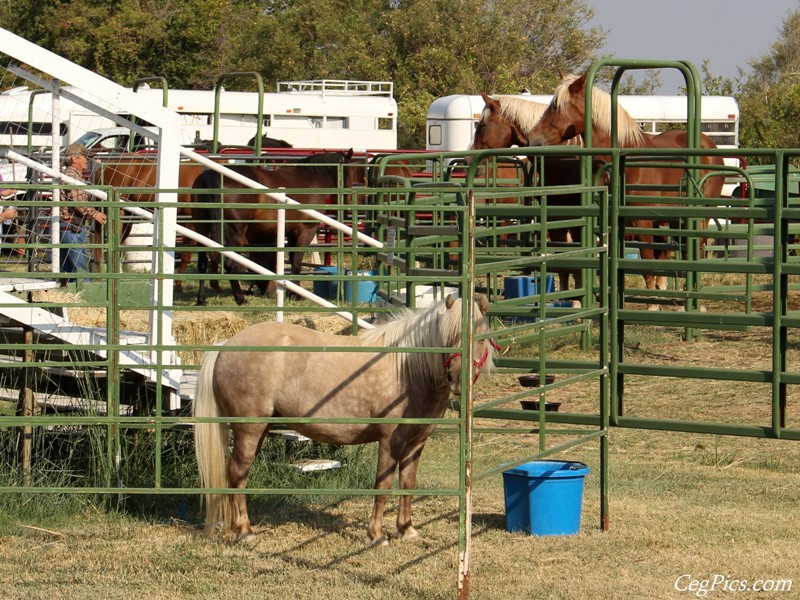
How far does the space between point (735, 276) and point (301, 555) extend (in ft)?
33.8

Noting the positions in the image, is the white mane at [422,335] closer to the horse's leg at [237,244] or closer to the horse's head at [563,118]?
the horse's head at [563,118]

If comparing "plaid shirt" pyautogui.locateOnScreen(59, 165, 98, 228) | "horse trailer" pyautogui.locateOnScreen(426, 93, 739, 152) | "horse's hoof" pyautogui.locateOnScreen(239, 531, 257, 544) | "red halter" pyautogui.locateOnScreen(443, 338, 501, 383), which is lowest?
"horse's hoof" pyautogui.locateOnScreen(239, 531, 257, 544)

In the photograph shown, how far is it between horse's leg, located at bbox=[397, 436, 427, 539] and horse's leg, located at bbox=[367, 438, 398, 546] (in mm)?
114

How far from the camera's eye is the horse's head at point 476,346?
221 inches

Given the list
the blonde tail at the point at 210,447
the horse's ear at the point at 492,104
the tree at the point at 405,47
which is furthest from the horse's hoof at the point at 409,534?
the tree at the point at 405,47

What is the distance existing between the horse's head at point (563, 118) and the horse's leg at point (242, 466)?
23.6ft

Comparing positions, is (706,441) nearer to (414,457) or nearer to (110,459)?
(414,457)

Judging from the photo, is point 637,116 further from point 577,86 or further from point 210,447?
point 210,447

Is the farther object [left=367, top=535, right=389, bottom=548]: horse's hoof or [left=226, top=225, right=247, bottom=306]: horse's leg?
[left=226, top=225, right=247, bottom=306]: horse's leg

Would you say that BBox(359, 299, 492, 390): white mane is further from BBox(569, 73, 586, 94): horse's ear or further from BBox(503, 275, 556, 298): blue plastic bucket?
BBox(569, 73, 586, 94): horse's ear

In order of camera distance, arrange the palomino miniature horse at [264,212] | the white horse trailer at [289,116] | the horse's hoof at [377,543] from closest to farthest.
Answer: the horse's hoof at [377,543] < the palomino miniature horse at [264,212] < the white horse trailer at [289,116]

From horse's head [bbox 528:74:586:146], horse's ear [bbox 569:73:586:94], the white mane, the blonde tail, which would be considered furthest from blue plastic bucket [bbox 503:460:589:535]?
horse's ear [bbox 569:73:586:94]

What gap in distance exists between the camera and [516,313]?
6098 millimetres

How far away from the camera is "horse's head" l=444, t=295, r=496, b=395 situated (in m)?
5.61
